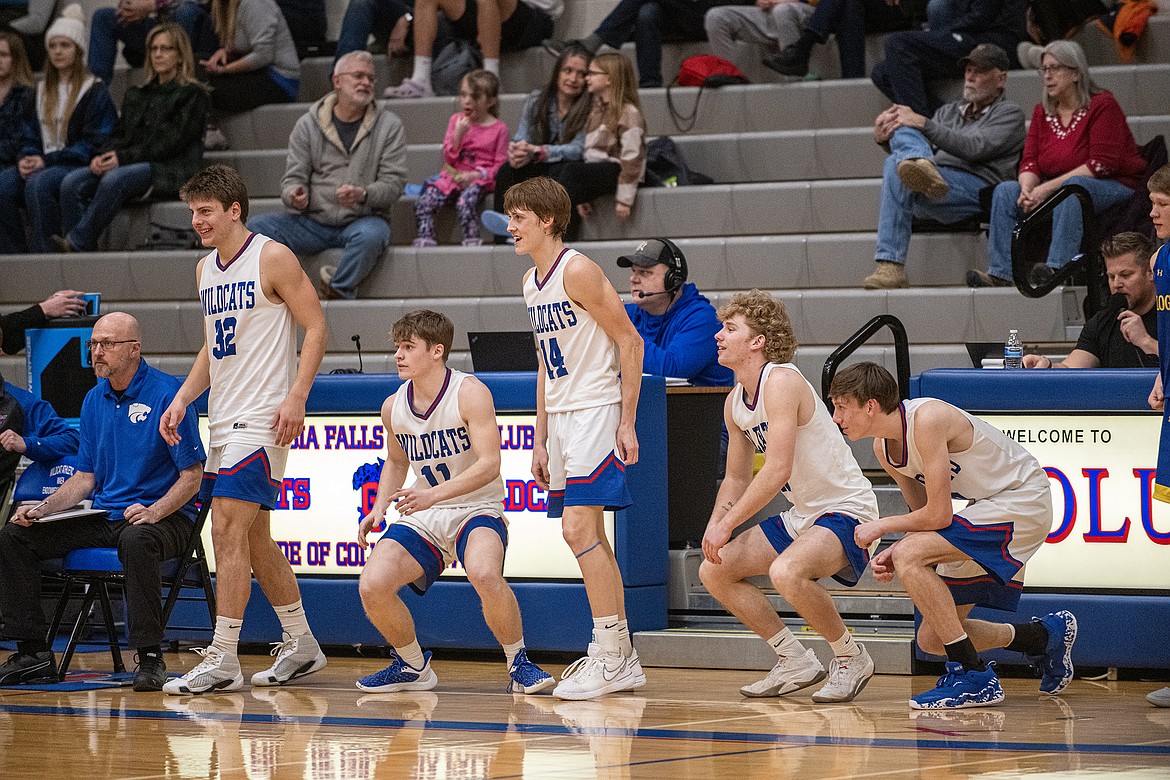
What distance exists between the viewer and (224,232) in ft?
20.4

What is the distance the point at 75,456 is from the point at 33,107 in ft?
16.0

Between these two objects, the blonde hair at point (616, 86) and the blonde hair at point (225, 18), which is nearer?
the blonde hair at point (616, 86)

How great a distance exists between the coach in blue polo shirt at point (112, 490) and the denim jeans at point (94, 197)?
13.9 ft

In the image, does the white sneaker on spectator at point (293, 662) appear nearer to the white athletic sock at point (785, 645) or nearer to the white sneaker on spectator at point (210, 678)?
the white sneaker on spectator at point (210, 678)

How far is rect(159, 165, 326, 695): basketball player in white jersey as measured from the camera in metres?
6.07

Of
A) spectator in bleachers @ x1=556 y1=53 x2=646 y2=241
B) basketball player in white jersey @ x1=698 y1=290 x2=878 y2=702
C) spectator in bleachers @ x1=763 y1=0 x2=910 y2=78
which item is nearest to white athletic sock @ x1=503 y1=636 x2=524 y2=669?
basketball player in white jersey @ x1=698 y1=290 x2=878 y2=702

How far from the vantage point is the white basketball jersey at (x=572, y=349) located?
5902 mm

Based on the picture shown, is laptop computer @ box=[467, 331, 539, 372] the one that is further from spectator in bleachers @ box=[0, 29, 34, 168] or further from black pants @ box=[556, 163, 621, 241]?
spectator in bleachers @ box=[0, 29, 34, 168]

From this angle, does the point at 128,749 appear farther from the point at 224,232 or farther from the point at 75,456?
the point at 75,456

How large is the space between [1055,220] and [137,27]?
7.14 meters

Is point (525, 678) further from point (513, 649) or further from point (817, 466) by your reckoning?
point (817, 466)

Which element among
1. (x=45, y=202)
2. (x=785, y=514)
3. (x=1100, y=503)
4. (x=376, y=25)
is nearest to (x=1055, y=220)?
(x=1100, y=503)

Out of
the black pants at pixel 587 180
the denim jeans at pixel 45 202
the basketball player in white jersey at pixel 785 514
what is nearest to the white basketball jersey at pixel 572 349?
the basketball player in white jersey at pixel 785 514

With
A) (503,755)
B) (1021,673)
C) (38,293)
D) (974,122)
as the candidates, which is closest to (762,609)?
(1021,673)
